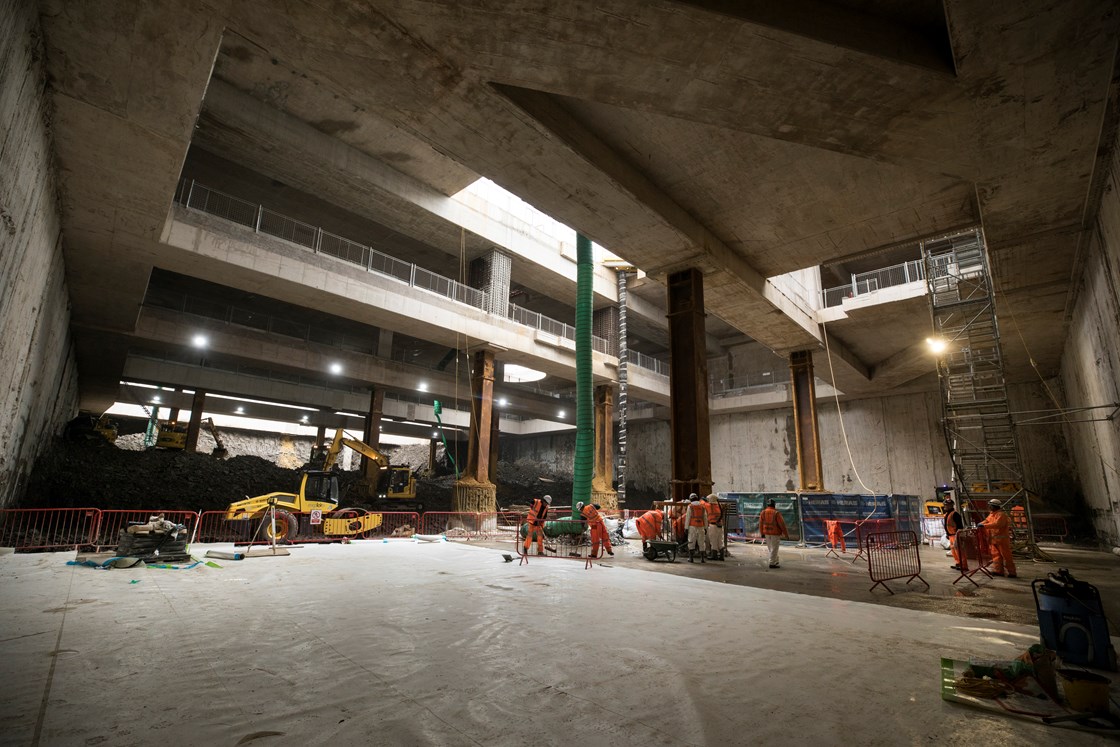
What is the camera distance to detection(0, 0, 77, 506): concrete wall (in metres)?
5.84

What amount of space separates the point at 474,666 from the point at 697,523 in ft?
29.1

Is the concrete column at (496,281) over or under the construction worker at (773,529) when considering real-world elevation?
over

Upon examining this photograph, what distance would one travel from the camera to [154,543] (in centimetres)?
993

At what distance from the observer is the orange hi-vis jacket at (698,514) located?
1194cm

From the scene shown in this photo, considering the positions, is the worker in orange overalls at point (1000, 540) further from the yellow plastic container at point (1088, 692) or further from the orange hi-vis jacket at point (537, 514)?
the orange hi-vis jacket at point (537, 514)

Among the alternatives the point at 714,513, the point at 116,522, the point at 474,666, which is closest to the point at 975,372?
the point at 714,513

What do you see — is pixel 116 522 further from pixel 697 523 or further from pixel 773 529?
pixel 773 529

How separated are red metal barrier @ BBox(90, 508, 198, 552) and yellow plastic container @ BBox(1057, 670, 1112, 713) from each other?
50.0 ft

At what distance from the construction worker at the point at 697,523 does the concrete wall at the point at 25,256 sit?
12.7m

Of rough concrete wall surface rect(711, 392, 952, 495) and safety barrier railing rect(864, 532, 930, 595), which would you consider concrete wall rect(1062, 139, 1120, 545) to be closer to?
safety barrier railing rect(864, 532, 930, 595)

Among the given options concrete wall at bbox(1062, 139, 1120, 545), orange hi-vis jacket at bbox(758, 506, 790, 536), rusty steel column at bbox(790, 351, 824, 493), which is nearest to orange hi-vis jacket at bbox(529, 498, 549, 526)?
orange hi-vis jacket at bbox(758, 506, 790, 536)

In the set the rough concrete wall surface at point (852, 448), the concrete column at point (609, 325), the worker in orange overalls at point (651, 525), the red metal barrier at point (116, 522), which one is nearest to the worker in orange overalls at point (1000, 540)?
the worker in orange overalls at point (651, 525)

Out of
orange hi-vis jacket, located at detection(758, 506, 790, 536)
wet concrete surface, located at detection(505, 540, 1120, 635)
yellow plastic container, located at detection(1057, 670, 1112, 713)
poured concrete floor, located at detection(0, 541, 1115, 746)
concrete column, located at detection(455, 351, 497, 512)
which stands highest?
concrete column, located at detection(455, 351, 497, 512)

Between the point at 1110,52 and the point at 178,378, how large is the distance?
33.0 m
